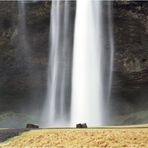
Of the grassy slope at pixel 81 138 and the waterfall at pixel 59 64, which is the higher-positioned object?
the waterfall at pixel 59 64

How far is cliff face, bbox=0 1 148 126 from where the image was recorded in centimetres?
4112

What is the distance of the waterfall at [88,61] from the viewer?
129ft

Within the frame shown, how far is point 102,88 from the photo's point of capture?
41.2 metres

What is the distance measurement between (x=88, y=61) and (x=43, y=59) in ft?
20.2

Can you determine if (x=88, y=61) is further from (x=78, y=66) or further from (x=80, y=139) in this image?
(x=80, y=139)

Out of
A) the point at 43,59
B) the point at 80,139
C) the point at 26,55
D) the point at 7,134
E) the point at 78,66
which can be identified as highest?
the point at 26,55

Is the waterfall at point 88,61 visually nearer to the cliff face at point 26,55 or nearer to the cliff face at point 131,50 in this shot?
the cliff face at point 131,50

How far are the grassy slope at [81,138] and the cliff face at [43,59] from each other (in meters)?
22.7

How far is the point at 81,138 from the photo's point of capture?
60.2 ft

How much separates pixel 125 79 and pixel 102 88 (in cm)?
283

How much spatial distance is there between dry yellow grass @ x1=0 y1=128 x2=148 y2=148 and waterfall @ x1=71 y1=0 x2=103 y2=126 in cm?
1853

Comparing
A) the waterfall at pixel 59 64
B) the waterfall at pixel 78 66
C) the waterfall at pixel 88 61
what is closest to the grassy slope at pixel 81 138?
the waterfall at pixel 78 66

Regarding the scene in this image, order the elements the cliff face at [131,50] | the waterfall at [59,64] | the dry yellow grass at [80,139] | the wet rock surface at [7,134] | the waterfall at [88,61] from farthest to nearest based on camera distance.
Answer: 1. the waterfall at [59,64]
2. the cliff face at [131,50]
3. the waterfall at [88,61]
4. the wet rock surface at [7,134]
5. the dry yellow grass at [80,139]

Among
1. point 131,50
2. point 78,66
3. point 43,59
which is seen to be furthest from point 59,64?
point 131,50
